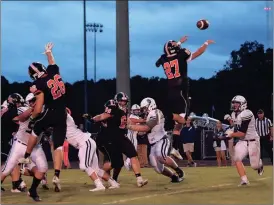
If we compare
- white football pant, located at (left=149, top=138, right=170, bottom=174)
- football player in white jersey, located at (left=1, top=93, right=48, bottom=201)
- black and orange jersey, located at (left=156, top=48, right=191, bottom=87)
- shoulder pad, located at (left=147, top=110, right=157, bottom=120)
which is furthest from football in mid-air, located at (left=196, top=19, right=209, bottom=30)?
football player in white jersey, located at (left=1, top=93, right=48, bottom=201)

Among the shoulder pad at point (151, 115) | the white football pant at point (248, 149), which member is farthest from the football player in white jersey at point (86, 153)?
the white football pant at point (248, 149)

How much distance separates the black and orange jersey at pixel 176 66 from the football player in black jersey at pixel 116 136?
1671mm

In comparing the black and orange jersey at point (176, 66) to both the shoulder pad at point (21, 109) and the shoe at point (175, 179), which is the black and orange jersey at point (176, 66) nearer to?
the shoe at point (175, 179)

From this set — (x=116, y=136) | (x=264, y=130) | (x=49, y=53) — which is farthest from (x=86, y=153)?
(x=264, y=130)

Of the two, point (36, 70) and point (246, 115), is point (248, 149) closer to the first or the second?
point (246, 115)

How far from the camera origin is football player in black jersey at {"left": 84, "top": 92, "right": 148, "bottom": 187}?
13282 millimetres

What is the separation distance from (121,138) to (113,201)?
296 cm

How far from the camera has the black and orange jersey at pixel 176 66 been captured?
14805 millimetres

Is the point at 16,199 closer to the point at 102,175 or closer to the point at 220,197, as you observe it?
the point at 102,175

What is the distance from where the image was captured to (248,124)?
519 inches

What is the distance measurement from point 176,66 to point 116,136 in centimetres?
254

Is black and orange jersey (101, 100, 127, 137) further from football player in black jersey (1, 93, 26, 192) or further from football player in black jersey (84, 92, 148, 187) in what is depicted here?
football player in black jersey (1, 93, 26, 192)

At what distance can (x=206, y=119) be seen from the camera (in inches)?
1409

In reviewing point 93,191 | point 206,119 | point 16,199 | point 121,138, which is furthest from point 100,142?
point 206,119
